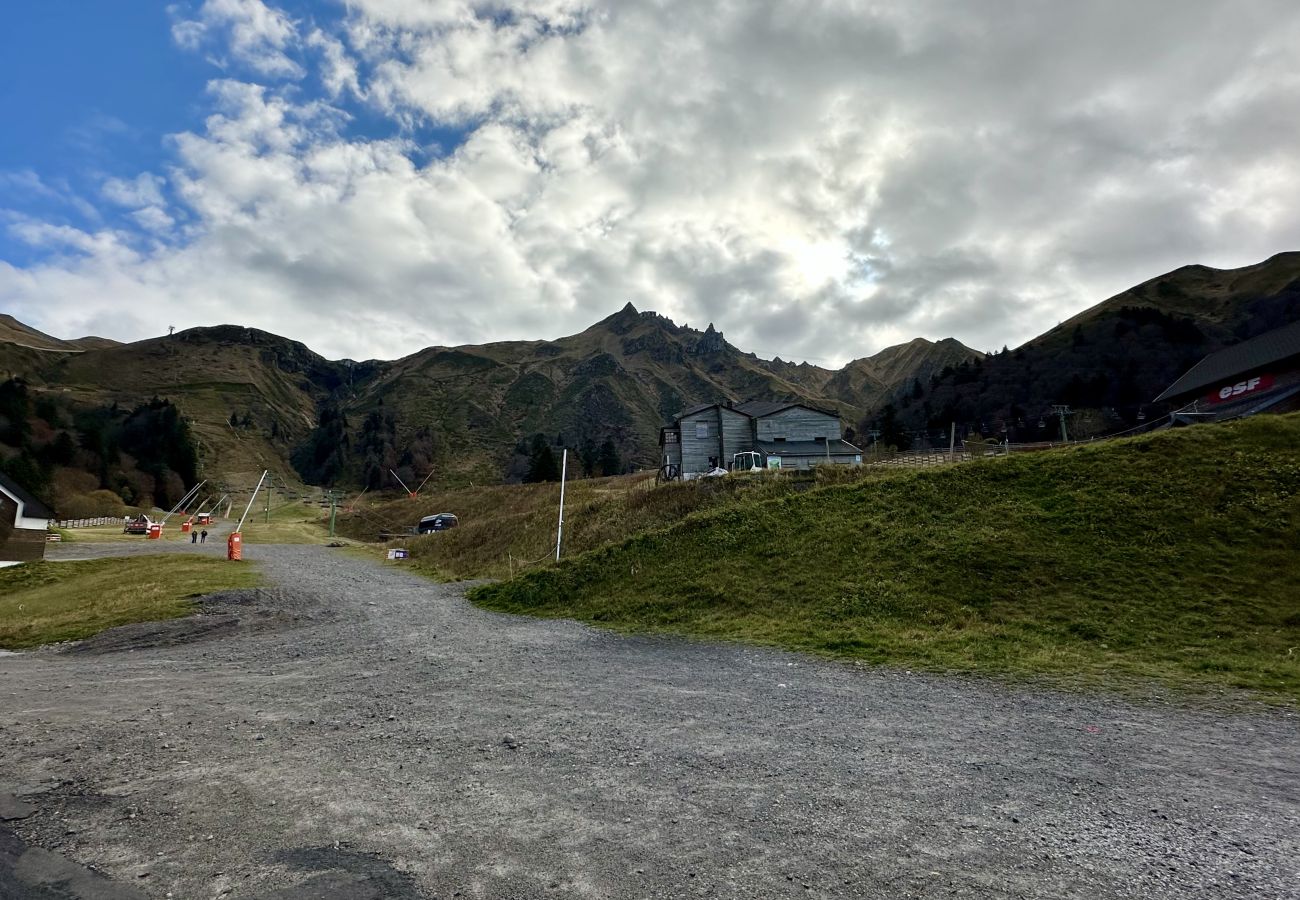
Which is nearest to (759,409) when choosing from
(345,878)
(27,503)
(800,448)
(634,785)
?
(800,448)

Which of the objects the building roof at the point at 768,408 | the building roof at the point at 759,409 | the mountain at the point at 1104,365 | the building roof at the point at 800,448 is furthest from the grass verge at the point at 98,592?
the mountain at the point at 1104,365

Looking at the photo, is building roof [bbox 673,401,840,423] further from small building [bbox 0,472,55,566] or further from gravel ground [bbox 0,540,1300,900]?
gravel ground [bbox 0,540,1300,900]

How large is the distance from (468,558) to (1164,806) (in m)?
37.4

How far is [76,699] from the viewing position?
34.7 feet

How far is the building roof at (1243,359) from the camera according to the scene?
44541 mm

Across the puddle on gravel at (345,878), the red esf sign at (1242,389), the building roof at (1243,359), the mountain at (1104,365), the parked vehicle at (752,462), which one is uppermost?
the mountain at (1104,365)

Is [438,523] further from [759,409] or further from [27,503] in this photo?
[759,409]

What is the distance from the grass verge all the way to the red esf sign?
66.7m

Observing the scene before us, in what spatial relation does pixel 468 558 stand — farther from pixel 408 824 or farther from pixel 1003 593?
pixel 408 824

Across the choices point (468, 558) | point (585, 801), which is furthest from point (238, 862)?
point (468, 558)

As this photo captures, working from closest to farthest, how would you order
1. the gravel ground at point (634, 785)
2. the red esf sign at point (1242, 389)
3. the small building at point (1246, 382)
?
the gravel ground at point (634, 785) → the small building at point (1246, 382) → the red esf sign at point (1242, 389)

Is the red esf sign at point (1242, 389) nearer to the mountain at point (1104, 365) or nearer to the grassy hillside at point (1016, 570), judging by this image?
the grassy hillside at point (1016, 570)

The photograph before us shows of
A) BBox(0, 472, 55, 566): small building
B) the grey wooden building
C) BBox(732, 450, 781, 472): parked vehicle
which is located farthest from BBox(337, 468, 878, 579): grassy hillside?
BBox(0, 472, 55, 566): small building

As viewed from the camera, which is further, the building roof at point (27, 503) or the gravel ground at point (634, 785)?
the building roof at point (27, 503)
